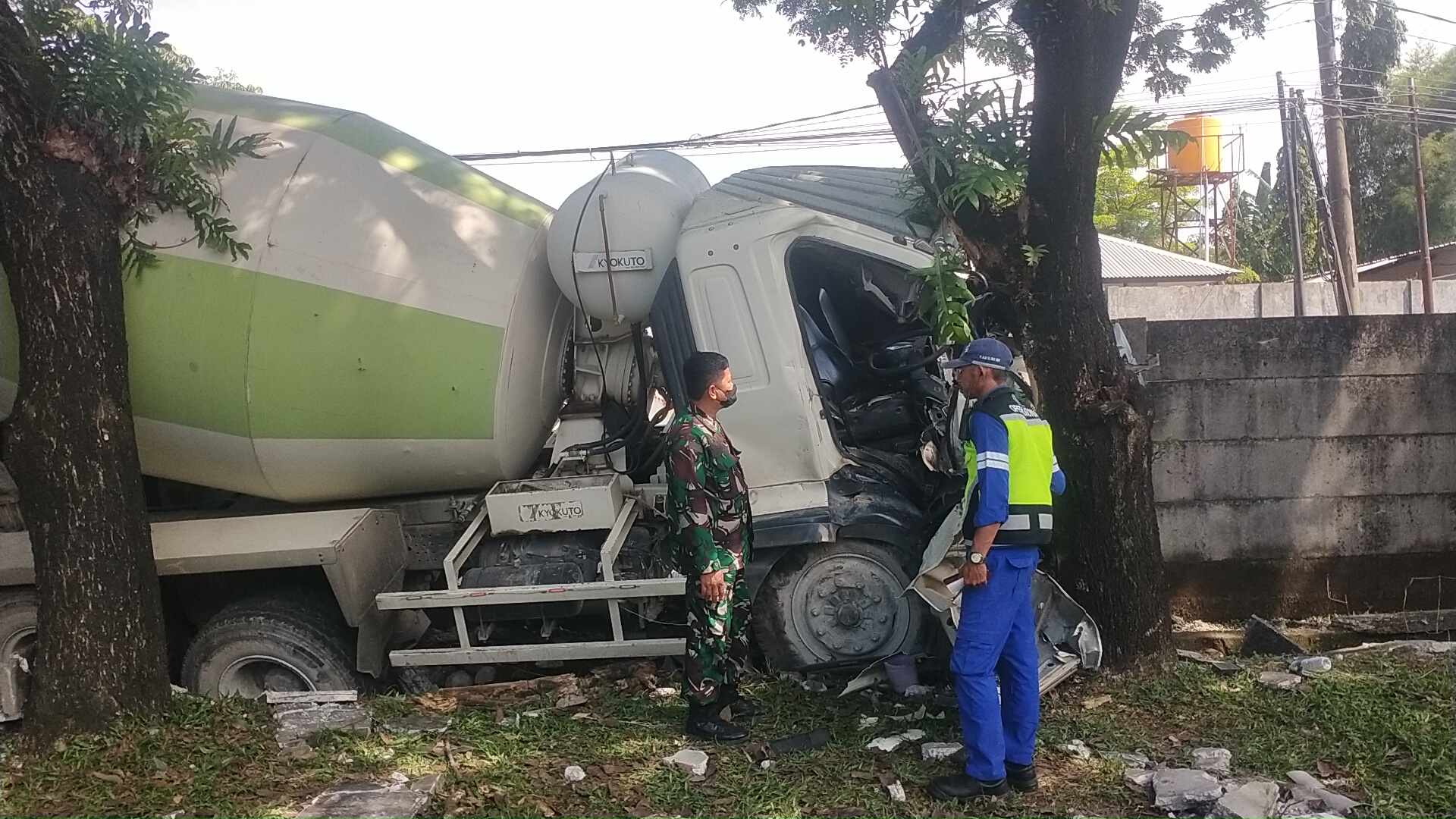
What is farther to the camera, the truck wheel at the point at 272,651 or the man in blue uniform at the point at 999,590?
the truck wheel at the point at 272,651

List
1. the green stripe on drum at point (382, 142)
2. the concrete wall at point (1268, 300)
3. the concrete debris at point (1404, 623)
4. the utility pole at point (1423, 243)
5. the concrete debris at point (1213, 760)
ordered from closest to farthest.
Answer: the concrete debris at point (1213, 760), the green stripe on drum at point (382, 142), the concrete debris at point (1404, 623), the utility pole at point (1423, 243), the concrete wall at point (1268, 300)

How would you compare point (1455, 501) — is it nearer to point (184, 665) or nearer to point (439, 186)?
point (439, 186)

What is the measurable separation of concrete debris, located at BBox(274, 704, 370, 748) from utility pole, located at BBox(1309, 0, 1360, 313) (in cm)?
1049

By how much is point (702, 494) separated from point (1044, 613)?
1483 mm

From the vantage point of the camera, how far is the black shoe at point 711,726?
3.71 meters

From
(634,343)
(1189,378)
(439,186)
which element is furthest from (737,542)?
(1189,378)

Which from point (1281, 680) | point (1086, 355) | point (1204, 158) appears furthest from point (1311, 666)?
point (1204, 158)

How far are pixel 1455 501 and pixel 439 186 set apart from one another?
643cm

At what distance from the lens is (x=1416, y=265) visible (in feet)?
76.2

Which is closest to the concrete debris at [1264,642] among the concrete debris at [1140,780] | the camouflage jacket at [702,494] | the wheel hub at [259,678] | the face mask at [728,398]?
the concrete debris at [1140,780]

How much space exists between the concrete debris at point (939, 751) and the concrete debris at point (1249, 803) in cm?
86

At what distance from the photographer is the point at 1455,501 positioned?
20.0ft

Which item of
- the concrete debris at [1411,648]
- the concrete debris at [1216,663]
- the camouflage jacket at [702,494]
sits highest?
the camouflage jacket at [702,494]

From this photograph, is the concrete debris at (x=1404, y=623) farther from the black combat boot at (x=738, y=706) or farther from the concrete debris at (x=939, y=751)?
the black combat boot at (x=738, y=706)
